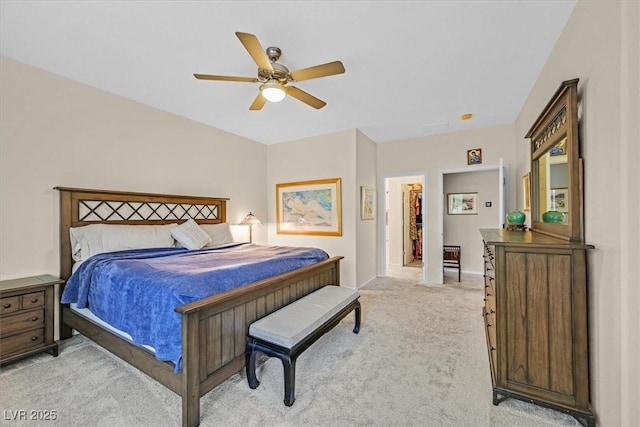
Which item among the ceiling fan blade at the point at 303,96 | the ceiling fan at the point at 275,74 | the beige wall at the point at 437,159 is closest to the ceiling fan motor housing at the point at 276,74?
the ceiling fan at the point at 275,74

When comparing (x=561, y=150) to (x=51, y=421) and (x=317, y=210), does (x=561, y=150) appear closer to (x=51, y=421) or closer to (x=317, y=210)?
(x=317, y=210)

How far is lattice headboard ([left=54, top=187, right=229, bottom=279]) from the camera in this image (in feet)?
9.36

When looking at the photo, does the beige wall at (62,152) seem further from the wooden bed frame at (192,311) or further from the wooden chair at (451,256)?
the wooden chair at (451,256)

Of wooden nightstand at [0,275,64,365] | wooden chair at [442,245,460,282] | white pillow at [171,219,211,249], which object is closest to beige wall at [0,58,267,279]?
wooden nightstand at [0,275,64,365]

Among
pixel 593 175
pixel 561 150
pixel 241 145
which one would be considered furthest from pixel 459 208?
pixel 241 145

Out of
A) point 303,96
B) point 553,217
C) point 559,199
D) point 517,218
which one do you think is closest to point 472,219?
point 517,218

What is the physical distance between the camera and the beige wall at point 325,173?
469 cm

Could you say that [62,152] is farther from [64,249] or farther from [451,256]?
[451,256]

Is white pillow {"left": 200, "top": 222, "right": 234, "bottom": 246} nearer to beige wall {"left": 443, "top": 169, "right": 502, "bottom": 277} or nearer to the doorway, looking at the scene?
the doorway

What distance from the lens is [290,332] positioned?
1921mm

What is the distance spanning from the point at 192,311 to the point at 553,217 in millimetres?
2849

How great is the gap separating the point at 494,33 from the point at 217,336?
10.8ft

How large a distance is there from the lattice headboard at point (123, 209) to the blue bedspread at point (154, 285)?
64 cm

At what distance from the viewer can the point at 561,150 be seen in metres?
2.04
